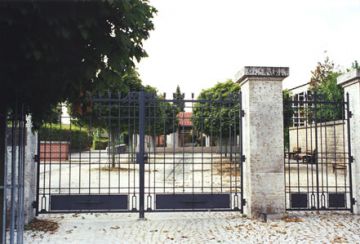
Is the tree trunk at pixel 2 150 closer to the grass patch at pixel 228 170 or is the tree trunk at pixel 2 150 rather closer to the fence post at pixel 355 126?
the grass patch at pixel 228 170

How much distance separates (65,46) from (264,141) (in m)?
5.11

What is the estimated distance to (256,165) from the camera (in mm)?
7188

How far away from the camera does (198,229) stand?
21.1ft

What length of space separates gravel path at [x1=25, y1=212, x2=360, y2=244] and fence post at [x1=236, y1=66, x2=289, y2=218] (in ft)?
1.44

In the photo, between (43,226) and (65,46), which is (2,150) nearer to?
(65,46)

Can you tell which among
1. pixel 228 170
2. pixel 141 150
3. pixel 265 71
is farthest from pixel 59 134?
pixel 228 170

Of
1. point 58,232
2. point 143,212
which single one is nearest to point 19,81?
point 58,232

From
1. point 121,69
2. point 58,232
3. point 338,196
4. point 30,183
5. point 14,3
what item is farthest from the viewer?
point 338,196

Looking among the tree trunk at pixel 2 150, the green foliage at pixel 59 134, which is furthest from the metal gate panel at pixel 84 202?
the tree trunk at pixel 2 150

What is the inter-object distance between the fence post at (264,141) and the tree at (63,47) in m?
4.28

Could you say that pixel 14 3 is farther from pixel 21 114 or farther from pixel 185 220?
pixel 185 220

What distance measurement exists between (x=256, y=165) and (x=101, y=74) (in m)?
4.60

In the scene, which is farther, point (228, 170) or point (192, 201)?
point (228, 170)

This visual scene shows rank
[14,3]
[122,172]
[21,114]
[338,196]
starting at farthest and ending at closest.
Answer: [122,172]
[338,196]
[21,114]
[14,3]
